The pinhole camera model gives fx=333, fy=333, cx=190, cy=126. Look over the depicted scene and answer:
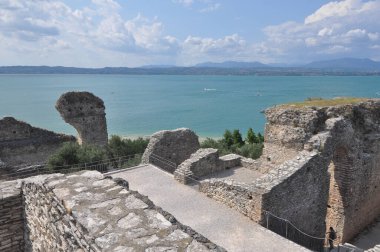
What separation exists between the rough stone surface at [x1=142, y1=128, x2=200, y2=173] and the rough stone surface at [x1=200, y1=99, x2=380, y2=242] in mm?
4150

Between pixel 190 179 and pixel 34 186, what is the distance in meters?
8.07

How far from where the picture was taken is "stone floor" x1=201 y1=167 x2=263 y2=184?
13.8m

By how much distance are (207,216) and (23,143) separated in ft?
52.3

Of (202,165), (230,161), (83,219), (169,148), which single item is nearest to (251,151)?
(230,161)

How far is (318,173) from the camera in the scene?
10688mm

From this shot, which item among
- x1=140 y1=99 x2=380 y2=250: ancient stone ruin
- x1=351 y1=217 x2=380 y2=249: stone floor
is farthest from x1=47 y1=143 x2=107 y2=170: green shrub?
x1=351 y1=217 x2=380 y2=249: stone floor

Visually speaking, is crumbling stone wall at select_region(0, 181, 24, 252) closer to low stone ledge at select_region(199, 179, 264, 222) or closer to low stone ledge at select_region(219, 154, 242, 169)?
low stone ledge at select_region(199, 179, 264, 222)

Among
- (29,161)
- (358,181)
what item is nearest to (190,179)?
(358,181)

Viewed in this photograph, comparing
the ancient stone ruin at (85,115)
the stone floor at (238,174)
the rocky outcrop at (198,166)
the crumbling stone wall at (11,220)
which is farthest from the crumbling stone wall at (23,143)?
the crumbling stone wall at (11,220)

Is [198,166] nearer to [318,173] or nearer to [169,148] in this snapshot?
[169,148]

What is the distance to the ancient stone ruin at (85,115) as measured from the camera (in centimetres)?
2130

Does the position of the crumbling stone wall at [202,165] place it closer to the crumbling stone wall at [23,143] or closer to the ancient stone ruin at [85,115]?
the ancient stone ruin at [85,115]

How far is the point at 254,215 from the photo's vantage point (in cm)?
974

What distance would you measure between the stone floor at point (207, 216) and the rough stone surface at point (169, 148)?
4.95 ft
